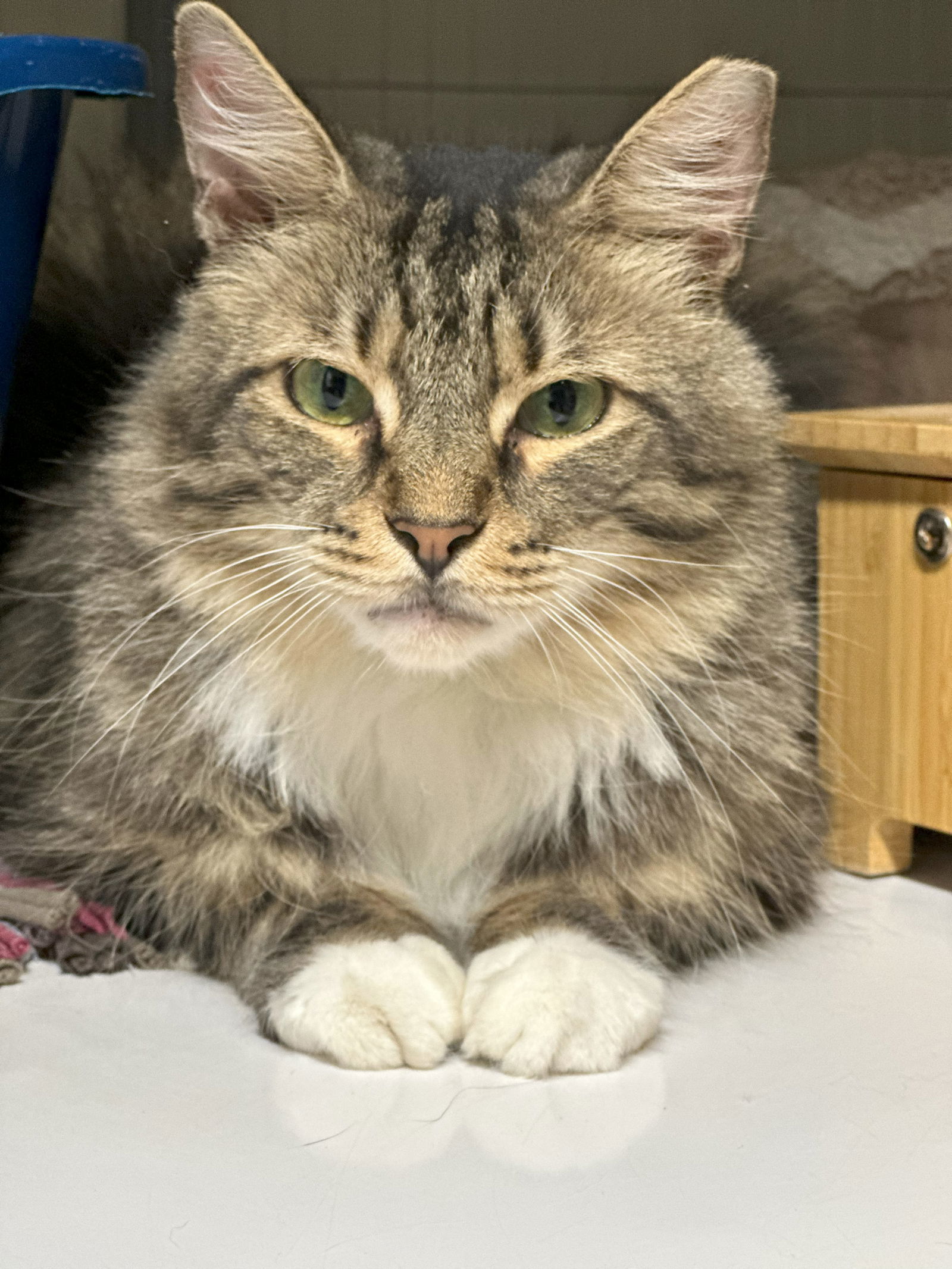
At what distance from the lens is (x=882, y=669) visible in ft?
6.34

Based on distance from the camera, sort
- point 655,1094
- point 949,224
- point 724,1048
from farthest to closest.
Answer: point 949,224
point 724,1048
point 655,1094

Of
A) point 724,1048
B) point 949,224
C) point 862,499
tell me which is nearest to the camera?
point 724,1048

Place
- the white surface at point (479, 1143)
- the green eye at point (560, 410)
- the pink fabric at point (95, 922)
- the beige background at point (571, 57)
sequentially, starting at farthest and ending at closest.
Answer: the beige background at point (571, 57) → the pink fabric at point (95, 922) → the green eye at point (560, 410) → the white surface at point (479, 1143)

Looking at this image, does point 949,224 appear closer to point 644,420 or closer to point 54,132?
point 644,420

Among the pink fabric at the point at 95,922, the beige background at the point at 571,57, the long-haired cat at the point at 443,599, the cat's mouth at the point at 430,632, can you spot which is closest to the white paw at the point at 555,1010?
the long-haired cat at the point at 443,599

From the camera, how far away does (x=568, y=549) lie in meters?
1.41

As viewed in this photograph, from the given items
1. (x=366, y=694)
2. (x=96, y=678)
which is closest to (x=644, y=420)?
(x=366, y=694)

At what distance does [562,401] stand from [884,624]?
68cm

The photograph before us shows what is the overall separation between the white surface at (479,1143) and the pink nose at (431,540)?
0.48 meters

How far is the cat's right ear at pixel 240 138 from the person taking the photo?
146cm

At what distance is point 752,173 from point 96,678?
2.98 ft

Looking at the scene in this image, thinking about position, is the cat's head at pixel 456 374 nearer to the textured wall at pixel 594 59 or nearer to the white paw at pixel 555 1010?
the white paw at pixel 555 1010

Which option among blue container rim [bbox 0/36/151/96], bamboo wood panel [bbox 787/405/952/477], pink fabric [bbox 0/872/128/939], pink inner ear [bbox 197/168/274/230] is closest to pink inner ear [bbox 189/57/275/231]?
pink inner ear [bbox 197/168/274/230]

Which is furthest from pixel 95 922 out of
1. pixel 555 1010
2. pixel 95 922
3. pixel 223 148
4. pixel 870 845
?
pixel 870 845
